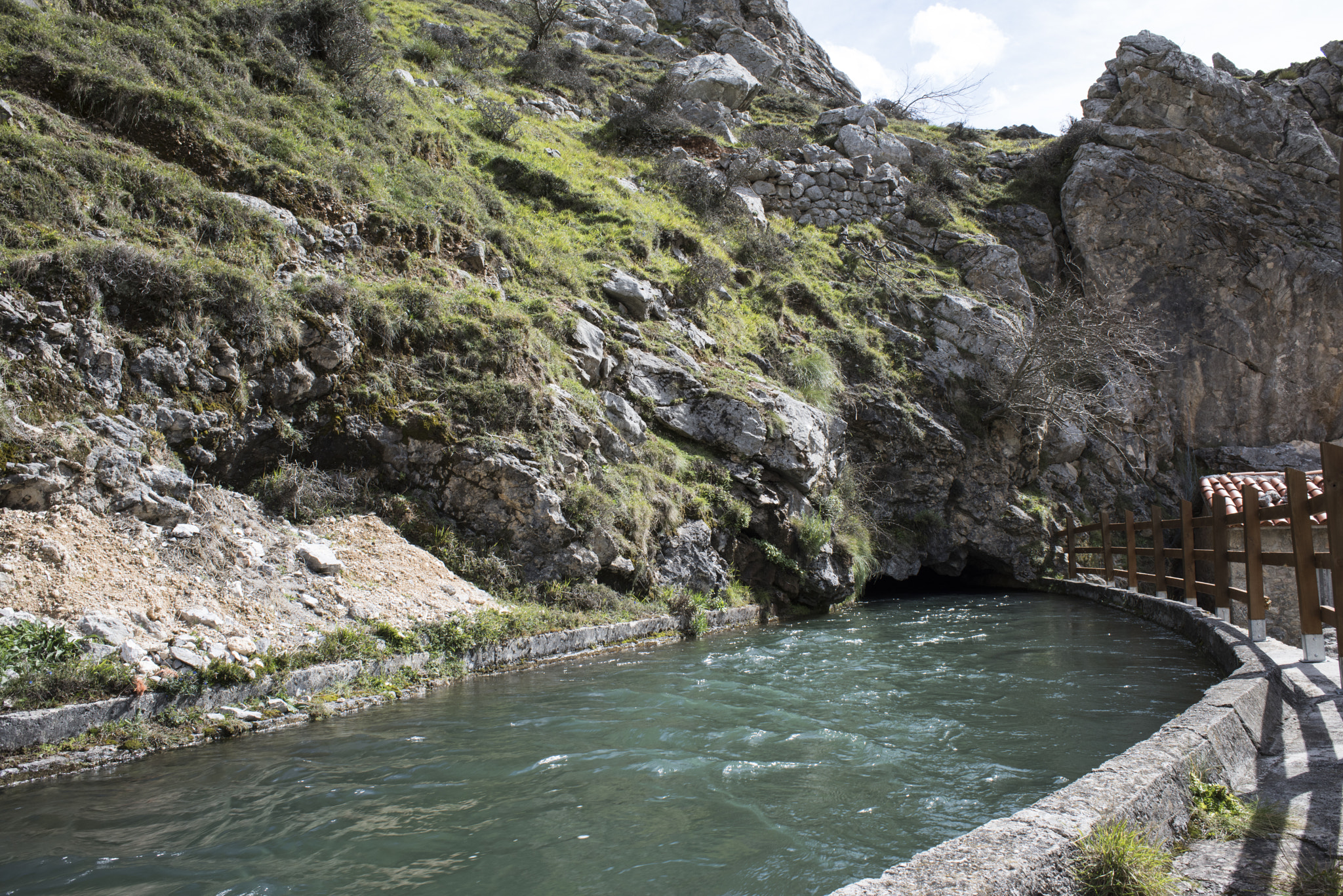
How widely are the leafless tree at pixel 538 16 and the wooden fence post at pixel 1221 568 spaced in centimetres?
2723

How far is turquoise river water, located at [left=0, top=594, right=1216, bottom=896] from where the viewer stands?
11.0 feet

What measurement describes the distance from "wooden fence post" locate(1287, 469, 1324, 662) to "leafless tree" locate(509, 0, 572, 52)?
28415mm

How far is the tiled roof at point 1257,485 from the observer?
1248 centimetres

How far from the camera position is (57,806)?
3.99 meters

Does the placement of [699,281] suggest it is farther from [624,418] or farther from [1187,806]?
[1187,806]

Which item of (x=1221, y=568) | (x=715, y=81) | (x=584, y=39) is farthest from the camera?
(x=584, y=39)

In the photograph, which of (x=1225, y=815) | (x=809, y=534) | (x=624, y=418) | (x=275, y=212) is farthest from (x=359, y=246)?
(x=1225, y=815)

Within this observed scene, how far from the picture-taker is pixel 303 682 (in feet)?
20.0

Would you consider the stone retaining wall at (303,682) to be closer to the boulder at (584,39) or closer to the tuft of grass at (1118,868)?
the tuft of grass at (1118,868)

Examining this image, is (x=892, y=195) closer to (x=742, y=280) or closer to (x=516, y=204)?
(x=742, y=280)

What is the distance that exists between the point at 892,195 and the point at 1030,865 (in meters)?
28.0

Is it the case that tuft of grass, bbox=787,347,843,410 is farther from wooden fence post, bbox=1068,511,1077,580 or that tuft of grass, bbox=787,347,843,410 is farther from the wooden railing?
the wooden railing

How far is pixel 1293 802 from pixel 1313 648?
3075 mm

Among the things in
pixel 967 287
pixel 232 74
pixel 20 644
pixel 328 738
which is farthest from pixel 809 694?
pixel 967 287
